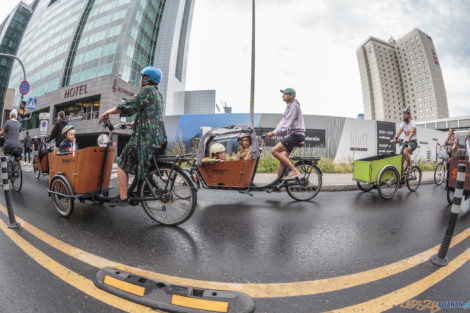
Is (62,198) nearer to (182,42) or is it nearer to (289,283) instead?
(289,283)

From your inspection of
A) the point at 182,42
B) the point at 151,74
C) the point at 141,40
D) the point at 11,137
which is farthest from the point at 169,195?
the point at 182,42

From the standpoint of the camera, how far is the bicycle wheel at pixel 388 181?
4363mm

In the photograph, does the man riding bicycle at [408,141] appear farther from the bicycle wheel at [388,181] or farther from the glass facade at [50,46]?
the glass facade at [50,46]

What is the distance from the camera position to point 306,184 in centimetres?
418

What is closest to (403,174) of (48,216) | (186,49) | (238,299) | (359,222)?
(359,222)

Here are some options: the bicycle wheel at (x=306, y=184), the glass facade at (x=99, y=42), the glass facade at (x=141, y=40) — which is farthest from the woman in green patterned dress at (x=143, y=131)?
the glass facade at (x=141, y=40)

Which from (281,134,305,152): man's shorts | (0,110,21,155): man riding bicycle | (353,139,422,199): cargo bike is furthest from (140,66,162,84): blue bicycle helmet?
(0,110,21,155): man riding bicycle

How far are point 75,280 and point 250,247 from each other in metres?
1.47

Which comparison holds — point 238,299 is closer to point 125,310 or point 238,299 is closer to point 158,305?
point 158,305

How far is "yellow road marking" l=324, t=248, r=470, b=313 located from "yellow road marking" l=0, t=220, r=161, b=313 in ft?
4.15

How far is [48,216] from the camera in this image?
9.92 ft

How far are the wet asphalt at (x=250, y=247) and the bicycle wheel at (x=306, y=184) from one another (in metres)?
0.46

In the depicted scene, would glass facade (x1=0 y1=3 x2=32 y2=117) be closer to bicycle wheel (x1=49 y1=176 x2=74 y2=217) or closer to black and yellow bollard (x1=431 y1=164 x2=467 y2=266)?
bicycle wheel (x1=49 y1=176 x2=74 y2=217)

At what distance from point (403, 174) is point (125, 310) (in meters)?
6.02
